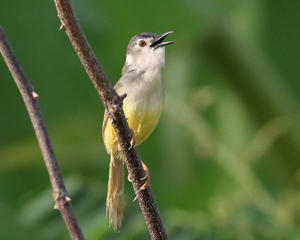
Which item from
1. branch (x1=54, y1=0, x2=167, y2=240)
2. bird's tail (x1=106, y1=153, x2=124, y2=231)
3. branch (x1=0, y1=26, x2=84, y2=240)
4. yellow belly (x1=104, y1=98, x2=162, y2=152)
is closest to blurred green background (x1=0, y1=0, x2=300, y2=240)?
bird's tail (x1=106, y1=153, x2=124, y2=231)

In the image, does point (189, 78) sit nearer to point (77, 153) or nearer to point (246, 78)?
point (246, 78)

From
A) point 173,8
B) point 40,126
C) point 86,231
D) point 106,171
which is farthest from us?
point 106,171

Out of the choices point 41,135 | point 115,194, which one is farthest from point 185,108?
point 41,135

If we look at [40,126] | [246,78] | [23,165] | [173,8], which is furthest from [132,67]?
[40,126]

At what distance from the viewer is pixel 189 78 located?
306 cm

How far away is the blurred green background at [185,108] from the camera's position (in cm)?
265

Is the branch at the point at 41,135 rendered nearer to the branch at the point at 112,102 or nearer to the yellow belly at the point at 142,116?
the branch at the point at 112,102

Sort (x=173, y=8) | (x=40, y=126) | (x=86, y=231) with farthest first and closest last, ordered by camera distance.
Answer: (x=173, y=8) → (x=86, y=231) → (x=40, y=126)

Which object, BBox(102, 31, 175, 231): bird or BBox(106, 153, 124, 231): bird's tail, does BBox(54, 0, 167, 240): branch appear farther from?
BBox(106, 153, 124, 231): bird's tail

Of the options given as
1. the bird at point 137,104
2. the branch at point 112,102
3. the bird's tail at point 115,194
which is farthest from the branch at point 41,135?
the bird's tail at point 115,194

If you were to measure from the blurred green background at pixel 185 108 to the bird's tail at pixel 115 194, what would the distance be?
0.09m

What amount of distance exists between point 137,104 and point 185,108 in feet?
2.24

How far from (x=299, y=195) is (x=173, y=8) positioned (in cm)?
97

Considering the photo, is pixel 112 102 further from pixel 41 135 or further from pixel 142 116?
pixel 142 116
